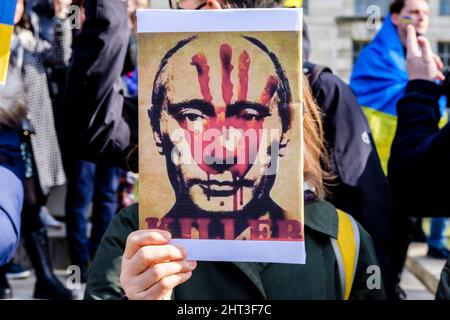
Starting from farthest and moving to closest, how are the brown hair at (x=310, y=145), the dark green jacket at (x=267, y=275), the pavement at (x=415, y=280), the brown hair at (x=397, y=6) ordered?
1. the pavement at (x=415, y=280)
2. the brown hair at (x=397, y=6)
3. the brown hair at (x=310, y=145)
4. the dark green jacket at (x=267, y=275)

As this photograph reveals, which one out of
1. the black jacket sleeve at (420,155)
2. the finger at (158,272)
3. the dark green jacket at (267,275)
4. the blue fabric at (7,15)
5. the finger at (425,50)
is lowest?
the dark green jacket at (267,275)

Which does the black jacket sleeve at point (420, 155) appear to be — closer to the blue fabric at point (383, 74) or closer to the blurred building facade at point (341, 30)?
the blue fabric at point (383, 74)

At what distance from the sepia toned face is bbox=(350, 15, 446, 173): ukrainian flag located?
2.34m

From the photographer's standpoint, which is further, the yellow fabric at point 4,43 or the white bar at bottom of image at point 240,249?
the yellow fabric at point 4,43

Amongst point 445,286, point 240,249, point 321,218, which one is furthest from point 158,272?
point 445,286

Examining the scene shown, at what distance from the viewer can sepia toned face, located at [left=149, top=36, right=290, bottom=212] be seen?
1.41 metres

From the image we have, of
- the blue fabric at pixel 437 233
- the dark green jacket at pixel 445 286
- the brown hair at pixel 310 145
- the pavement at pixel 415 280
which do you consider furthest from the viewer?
the blue fabric at pixel 437 233

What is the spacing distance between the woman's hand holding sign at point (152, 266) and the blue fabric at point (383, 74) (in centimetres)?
244

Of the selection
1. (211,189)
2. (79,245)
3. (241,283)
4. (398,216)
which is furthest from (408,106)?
(79,245)

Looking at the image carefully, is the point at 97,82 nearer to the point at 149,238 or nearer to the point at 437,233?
the point at 149,238

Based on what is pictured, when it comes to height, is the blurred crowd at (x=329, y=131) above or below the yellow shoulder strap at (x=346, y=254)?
above

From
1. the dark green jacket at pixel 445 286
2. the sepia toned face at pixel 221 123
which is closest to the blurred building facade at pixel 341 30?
the dark green jacket at pixel 445 286

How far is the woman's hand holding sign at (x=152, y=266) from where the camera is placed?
1.41 meters

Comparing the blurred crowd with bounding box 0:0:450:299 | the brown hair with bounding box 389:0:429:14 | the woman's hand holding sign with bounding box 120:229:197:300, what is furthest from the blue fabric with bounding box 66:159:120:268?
the woman's hand holding sign with bounding box 120:229:197:300
